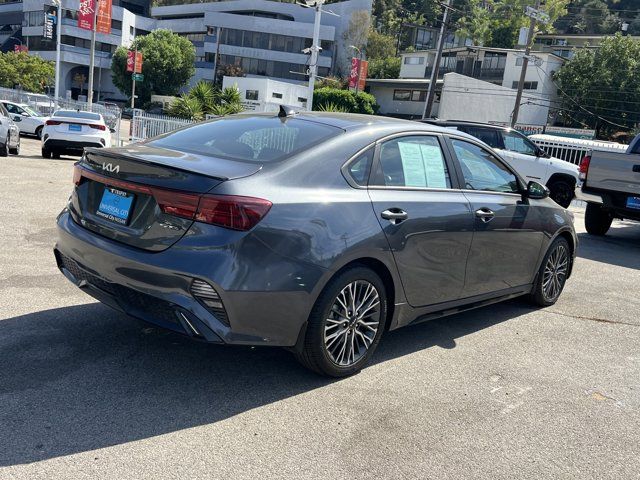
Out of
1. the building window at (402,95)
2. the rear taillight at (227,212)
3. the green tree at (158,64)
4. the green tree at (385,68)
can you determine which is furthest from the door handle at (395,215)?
the green tree at (385,68)

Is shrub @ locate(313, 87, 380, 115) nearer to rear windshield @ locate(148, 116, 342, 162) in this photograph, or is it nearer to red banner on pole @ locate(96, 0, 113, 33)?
red banner on pole @ locate(96, 0, 113, 33)

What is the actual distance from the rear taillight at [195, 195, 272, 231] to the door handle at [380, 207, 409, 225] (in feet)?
3.32

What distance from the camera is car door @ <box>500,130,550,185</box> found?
1538 centimetres

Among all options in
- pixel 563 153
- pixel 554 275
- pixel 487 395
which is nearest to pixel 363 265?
pixel 487 395

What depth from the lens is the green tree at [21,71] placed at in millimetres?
56125

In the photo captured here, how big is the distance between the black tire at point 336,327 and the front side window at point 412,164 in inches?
26.3

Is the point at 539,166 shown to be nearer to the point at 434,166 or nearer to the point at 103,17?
the point at 434,166

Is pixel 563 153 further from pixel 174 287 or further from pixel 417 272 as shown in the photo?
pixel 174 287

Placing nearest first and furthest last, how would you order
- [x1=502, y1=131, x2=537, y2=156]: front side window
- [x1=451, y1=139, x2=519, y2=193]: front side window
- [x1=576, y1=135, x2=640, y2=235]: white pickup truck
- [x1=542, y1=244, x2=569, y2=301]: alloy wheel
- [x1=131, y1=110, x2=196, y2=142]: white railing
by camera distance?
[x1=451, y1=139, x2=519, y2=193]: front side window → [x1=542, y1=244, x2=569, y2=301]: alloy wheel → [x1=576, y1=135, x2=640, y2=235]: white pickup truck → [x1=502, y1=131, x2=537, y2=156]: front side window → [x1=131, y1=110, x2=196, y2=142]: white railing

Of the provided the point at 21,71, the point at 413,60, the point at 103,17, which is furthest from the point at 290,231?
the point at 413,60

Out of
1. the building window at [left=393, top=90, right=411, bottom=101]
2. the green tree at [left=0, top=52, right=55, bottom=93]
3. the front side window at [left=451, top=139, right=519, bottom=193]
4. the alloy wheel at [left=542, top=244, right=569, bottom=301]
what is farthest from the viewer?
the building window at [left=393, top=90, right=411, bottom=101]

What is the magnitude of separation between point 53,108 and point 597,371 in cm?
3427

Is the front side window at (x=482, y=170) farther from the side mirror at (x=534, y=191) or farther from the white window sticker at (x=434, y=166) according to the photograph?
the white window sticker at (x=434, y=166)

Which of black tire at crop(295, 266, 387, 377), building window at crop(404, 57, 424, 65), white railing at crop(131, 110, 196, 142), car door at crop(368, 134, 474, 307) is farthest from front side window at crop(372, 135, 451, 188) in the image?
building window at crop(404, 57, 424, 65)
